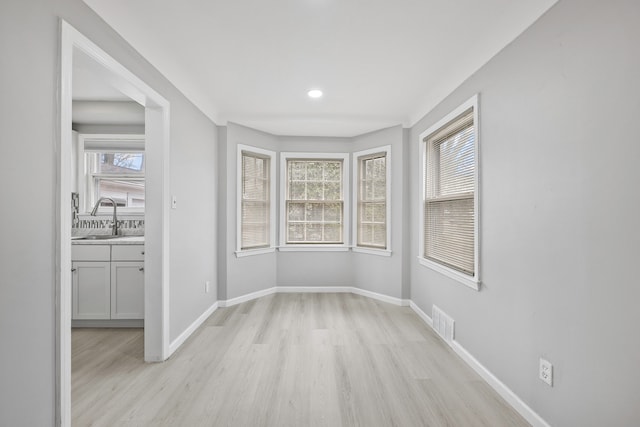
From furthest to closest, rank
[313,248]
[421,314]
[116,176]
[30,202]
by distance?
1. [313,248]
2. [116,176]
3. [421,314]
4. [30,202]

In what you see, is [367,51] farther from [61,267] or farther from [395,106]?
[61,267]

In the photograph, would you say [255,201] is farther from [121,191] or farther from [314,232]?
[121,191]

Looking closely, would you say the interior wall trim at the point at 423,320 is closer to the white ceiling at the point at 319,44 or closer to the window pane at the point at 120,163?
the window pane at the point at 120,163

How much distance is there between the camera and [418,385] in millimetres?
2293

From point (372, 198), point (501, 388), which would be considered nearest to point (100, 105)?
point (372, 198)

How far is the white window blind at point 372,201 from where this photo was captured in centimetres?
451

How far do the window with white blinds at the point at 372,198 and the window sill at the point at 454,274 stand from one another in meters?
0.97

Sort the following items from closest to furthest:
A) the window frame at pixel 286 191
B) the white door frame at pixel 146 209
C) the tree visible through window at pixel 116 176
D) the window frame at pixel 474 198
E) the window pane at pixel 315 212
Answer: the white door frame at pixel 146 209 < the window frame at pixel 474 198 < the tree visible through window at pixel 116 176 < the window frame at pixel 286 191 < the window pane at pixel 315 212

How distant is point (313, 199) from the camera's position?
4906mm

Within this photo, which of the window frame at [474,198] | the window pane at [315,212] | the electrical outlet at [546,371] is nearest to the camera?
the electrical outlet at [546,371]

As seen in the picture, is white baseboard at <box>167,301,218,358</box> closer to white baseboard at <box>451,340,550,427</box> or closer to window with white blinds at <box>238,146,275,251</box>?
window with white blinds at <box>238,146,275,251</box>

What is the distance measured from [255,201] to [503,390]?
11.5 ft

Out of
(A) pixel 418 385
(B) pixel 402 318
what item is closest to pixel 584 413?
(A) pixel 418 385

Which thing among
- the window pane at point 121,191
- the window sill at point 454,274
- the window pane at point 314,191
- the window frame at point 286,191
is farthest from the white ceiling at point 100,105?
the window sill at point 454,274
